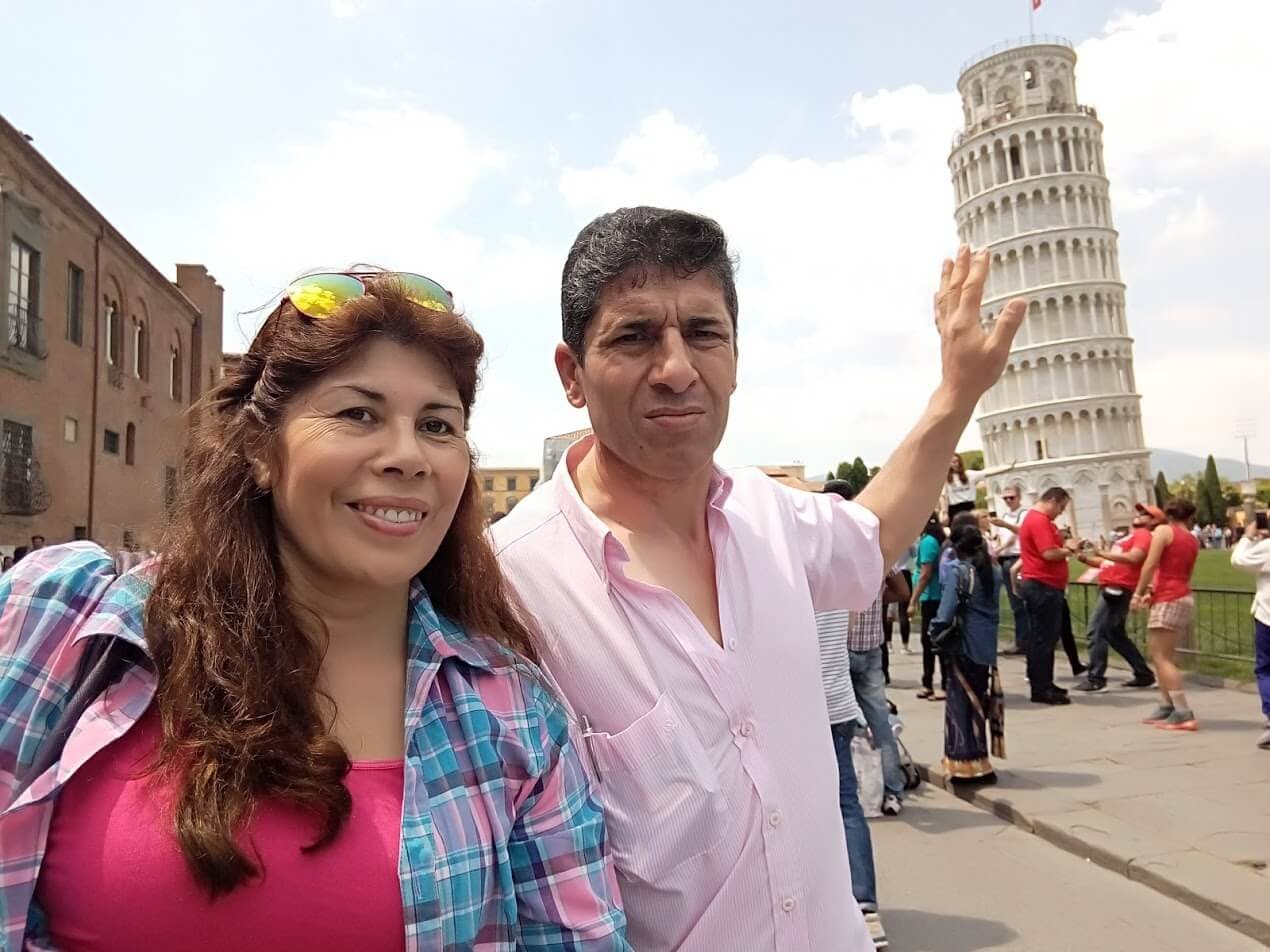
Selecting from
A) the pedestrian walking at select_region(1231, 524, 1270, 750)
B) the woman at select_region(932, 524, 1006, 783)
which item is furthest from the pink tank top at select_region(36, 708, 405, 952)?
the pedestrian walking at select_region(1231, 524, 1270, 750)

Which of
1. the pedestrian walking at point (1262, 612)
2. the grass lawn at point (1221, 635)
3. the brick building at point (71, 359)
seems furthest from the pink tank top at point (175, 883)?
the brick building at point (71, 359)

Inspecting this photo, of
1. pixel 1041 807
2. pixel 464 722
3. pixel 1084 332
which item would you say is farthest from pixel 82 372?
pixel 1084 332

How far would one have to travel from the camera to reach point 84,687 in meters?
1.44

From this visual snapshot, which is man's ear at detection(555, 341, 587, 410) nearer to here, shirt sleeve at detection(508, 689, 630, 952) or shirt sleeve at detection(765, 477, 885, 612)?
shirt sleeve at detection(765, 477, 885, 612)

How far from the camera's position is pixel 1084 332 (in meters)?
73.0

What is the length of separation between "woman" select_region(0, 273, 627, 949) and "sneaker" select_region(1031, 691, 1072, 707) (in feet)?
32.7

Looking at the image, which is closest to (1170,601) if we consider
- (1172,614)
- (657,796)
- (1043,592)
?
(1172,614)

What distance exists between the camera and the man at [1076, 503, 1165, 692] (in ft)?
34.9

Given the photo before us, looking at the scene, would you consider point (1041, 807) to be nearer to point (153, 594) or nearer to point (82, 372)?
point (153, 594)

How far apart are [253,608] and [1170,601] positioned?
9266mm

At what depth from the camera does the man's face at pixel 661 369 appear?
1993 millimetres

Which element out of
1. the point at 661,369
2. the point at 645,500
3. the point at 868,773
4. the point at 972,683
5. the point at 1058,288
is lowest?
the point at 868,773

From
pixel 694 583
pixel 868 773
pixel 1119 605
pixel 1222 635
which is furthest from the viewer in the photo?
pixel 1222 635

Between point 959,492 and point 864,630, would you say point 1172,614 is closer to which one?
point 959,492
